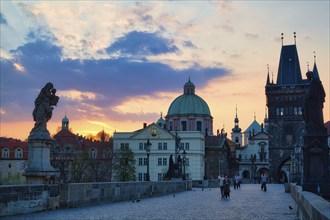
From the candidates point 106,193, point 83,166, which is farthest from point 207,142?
point 106,193

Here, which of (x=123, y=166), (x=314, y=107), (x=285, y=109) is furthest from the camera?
(x=285, y=109)

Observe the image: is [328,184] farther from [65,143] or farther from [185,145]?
[65,143]

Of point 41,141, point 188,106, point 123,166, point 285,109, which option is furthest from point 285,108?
point 41,141

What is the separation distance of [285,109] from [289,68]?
9.07 metres

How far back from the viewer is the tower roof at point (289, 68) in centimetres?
10299

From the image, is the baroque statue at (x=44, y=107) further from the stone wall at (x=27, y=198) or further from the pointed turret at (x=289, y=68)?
the pointed turret at (x=289, y=68)

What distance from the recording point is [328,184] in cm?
1659

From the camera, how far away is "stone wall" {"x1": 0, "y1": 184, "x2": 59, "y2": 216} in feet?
41.5

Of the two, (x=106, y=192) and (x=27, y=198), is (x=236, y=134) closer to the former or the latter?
(x=106, y=192)

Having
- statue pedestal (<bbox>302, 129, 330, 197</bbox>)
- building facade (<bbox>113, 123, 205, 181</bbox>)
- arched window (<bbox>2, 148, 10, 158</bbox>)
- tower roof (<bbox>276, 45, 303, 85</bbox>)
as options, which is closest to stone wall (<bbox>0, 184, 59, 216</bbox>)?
statue pedestal (<bbox>302, 129, 330, 197</bbox>)

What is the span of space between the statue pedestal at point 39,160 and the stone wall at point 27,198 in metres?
0.86

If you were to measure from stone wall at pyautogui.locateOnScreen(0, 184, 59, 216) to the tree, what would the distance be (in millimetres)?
60489

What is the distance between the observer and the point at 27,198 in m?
13.7

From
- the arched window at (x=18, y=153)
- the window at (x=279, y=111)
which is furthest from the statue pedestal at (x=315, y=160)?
the arched window at (x=18, y=153)
